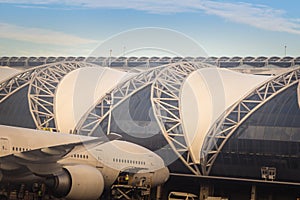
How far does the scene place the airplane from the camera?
3603 cm

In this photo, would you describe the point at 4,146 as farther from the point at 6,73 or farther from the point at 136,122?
the point at 6,73

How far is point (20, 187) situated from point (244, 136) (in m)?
24.5

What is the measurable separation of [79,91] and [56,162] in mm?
26331

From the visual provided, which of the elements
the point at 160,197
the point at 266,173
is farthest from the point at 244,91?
the point at 160,197

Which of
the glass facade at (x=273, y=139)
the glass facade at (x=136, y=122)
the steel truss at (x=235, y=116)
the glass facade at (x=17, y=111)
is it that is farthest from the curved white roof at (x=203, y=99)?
the glass facade at (x=17, y=111)

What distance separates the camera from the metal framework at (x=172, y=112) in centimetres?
5862

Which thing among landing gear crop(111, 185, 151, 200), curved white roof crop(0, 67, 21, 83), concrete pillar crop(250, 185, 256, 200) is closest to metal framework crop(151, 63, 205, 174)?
concrete pillar crop(250, 185, 256, 200)

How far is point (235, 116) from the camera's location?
5881 centimetres

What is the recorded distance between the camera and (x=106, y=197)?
47406mm

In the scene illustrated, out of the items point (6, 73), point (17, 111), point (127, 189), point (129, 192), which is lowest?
point (129, 192)

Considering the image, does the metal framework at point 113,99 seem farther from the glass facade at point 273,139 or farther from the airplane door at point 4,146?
the airplane door at point 4,146

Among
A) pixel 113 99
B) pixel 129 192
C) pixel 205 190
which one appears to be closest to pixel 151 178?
pixel 129 192

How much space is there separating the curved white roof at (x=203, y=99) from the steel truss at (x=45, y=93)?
13.4 meters

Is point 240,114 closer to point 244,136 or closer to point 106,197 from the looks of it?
point 244,136
